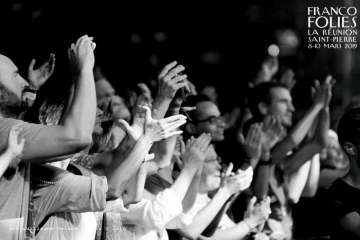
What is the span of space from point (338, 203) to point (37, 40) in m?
1.79

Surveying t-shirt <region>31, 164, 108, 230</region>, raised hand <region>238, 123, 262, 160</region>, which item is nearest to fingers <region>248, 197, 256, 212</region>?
raised hand <region>238, 123, 262, 160</region>

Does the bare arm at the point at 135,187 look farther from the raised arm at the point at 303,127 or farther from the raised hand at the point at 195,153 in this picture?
the raised arm at the point at 303,127

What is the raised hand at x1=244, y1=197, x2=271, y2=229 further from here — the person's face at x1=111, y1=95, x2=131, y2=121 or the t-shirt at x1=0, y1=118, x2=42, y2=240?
the t-shirt at x1=0, y1=118, x2=42, y2=240

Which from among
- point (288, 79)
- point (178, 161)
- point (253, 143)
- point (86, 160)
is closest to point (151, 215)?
point (86, 160)

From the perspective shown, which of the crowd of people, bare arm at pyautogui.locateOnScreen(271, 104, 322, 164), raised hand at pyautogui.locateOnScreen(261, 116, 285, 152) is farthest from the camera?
bare arm at pyautogui.locateOnScreen(271, 104, 322, 164)

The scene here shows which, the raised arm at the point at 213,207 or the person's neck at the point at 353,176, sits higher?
the person's neck at the point at 353,176

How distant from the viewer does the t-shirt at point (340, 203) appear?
3.44 m

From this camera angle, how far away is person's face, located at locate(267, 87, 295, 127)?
5.11 m

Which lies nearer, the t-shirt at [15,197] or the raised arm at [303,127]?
the t-shirt at [15,197]

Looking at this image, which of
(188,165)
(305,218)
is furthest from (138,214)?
(305,218)

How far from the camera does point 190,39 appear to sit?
5.37 meters

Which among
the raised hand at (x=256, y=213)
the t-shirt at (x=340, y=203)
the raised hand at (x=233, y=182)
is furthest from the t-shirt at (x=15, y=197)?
the raised hand at (x=256, y=213)

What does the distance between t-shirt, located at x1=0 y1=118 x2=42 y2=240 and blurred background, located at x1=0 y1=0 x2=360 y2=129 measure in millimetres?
1235

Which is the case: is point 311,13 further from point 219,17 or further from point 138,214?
point 138,214
